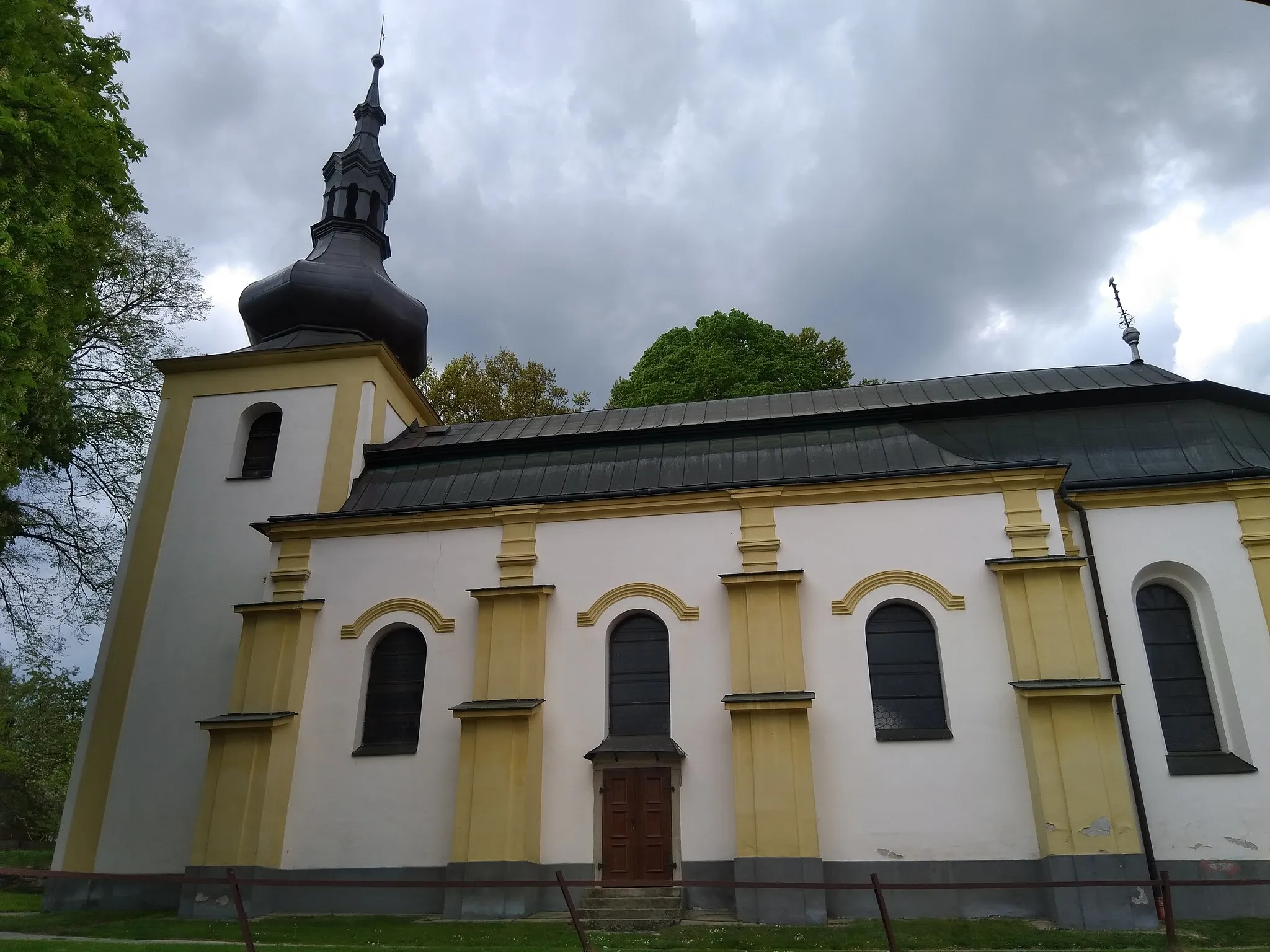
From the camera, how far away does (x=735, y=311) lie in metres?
27.1

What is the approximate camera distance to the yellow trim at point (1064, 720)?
11094mm

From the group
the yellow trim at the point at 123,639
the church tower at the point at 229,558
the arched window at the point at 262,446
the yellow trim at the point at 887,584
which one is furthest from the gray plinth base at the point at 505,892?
the arched window at the point at 262,446

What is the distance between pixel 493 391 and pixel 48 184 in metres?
17.3

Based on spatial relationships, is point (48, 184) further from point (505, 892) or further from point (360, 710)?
point (505, 892)

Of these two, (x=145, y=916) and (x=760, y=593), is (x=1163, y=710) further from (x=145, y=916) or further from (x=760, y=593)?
(x=145, y=916)

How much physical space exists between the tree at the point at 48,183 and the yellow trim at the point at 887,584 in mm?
10498

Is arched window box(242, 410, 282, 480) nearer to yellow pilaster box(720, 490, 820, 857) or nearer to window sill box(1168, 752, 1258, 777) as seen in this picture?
yellow pilaster box(720, 490, 820, 857)

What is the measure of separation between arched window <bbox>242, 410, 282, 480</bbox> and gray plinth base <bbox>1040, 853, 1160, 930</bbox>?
14.8 m

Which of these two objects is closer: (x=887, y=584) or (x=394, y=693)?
(x=887, y=584)

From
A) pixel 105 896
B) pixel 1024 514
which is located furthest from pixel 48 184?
pixel 1024 514

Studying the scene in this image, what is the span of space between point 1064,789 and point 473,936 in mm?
7583

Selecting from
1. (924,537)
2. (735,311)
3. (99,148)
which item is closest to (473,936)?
(924,537)

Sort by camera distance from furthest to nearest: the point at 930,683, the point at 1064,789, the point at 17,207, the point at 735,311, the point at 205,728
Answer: the point at 735,311 < the point at 205,728 < the point at 930,683 < the point at 1064,789 < the point at 17,207

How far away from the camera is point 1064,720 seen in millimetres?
11586
